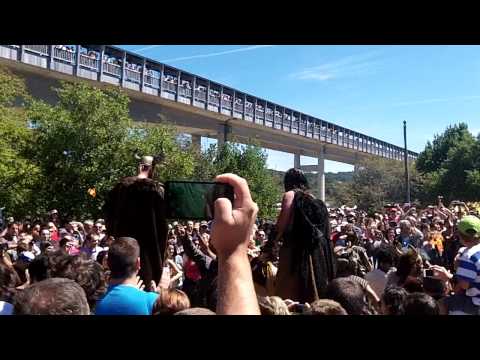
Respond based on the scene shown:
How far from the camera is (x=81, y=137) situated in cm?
2200

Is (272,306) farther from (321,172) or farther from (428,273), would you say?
(321,172)

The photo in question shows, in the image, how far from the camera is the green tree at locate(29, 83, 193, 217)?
2186cm

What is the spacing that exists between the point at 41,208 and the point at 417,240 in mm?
15663

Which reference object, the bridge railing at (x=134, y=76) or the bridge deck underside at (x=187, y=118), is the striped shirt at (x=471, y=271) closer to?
the bridge deck underside at (x=187, y=118)

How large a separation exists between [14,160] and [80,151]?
276 cm

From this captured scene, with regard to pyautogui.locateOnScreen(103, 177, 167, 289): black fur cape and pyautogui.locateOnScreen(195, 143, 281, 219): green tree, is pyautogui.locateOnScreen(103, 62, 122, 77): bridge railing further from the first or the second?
pyautogui.locateOnScreen(103, 177, 167, 289): black fur cape

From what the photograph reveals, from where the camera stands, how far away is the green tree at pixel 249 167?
116 ft

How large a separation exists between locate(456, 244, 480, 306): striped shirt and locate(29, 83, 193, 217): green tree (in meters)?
18.5

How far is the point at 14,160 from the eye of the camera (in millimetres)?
20109

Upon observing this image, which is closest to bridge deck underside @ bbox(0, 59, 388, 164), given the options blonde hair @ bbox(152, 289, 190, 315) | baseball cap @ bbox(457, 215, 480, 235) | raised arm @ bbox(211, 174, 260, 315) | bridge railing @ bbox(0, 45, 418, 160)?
bridge railing @ bbox(0, 45, 418, 160)
